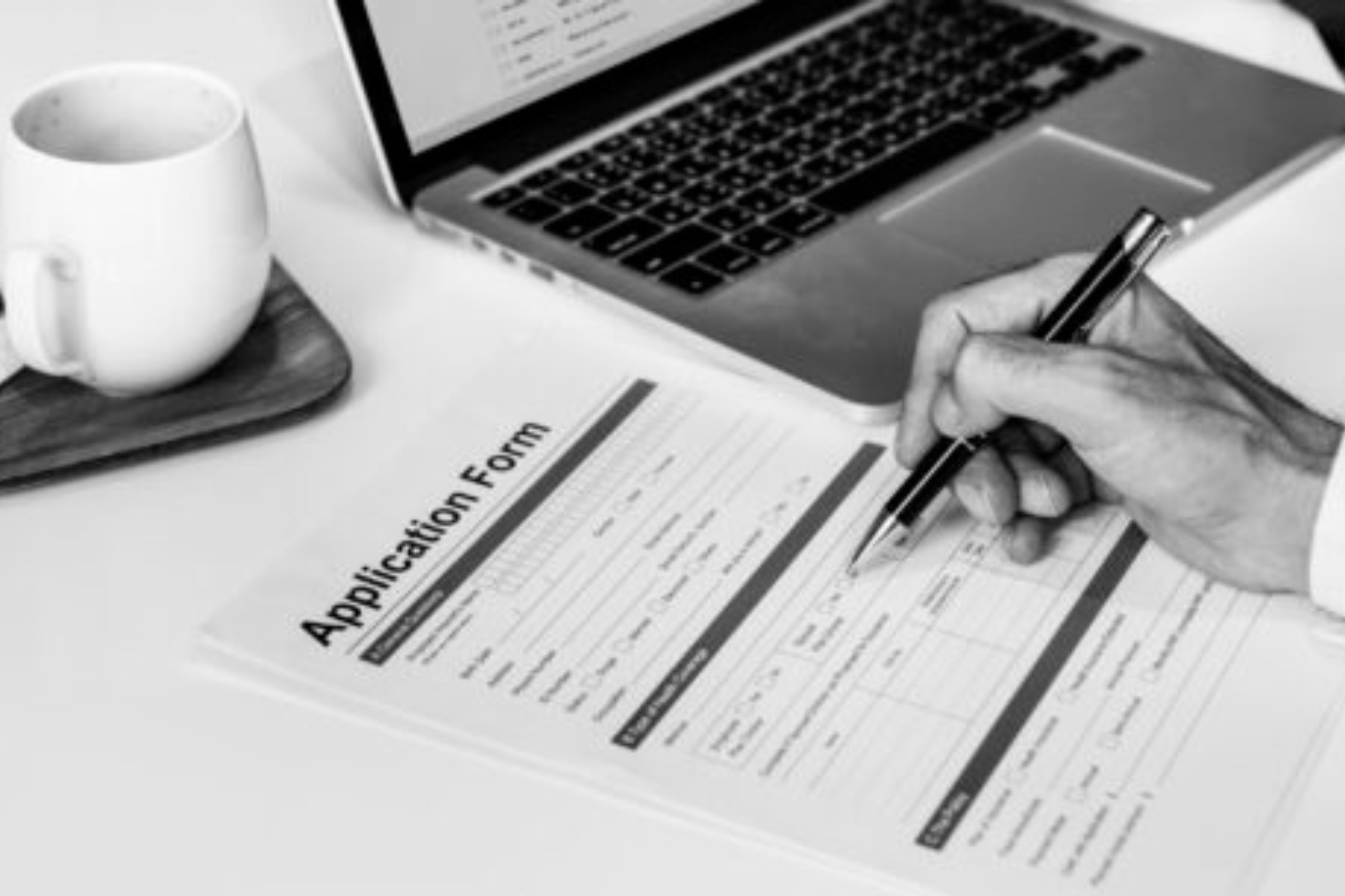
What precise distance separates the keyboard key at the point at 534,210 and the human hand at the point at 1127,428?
0.78 feet

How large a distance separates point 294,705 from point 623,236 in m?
0.36

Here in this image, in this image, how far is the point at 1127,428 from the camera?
2.92ft

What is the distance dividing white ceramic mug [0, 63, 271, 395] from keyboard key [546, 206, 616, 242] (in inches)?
6.8

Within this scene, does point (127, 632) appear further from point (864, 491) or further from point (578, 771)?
point (864, 491)

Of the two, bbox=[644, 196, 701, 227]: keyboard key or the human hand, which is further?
bbox=[644, 196, 701, 227]: keyboard key

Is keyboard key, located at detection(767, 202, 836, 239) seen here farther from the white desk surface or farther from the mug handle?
the mug handle

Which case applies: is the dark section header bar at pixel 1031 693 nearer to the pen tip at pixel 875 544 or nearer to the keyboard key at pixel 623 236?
the pen tip at pixel 875 544

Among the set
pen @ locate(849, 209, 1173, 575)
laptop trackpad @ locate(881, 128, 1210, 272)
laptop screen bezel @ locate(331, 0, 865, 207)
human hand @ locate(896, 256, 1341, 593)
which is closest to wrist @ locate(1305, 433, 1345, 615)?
human hand @ locate(896, 256, 1341, 593)

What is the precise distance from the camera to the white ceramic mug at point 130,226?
91 cm

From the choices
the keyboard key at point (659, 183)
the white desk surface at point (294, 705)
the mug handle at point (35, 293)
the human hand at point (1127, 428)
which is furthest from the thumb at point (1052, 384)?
the mug handle at point (35, 293)

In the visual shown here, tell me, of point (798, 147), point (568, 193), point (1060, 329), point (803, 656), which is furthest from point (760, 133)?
point (803, 656)

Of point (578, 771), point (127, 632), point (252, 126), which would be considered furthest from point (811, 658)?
point (252, 126)

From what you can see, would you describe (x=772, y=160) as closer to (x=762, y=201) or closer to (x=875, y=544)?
(x=762, y=201)

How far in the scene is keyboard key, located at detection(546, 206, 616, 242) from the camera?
3.61ft
